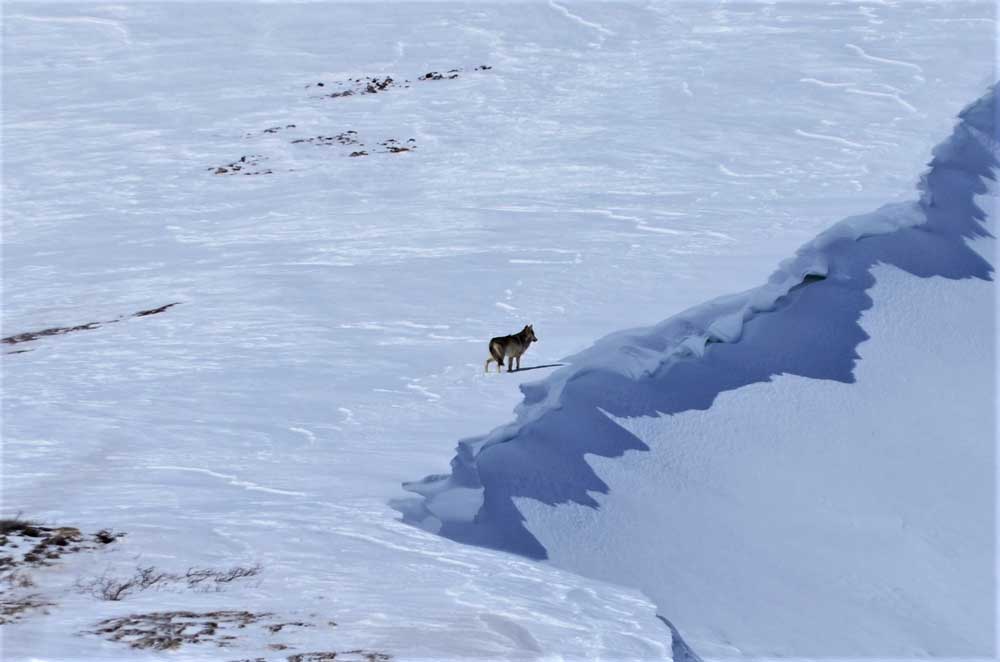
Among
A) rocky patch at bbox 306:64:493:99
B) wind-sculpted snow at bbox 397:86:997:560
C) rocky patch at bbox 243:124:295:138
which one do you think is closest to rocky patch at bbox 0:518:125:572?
wind-sculpted snow at bbox 397:86:997:560

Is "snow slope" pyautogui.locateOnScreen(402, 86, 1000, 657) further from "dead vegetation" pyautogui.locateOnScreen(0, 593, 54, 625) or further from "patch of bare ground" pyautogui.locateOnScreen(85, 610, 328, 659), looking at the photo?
"dead vegetation" pyautogui.locateOnScreen(0, 593, 54, 625)

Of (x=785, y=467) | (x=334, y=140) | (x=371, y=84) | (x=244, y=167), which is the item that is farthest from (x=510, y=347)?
(x=371, y=84)

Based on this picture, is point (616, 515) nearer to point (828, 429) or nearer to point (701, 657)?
point (701, 657)

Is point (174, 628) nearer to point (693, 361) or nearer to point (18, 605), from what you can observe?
point (18, 605)

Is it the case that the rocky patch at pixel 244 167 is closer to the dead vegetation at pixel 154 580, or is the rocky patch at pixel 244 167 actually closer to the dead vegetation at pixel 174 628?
the dead vegetation at pixel 154 580

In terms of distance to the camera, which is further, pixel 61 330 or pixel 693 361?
pixel 61 330

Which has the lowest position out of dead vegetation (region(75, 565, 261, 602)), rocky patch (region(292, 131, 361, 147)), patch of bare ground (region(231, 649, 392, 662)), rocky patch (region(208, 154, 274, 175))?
dead vegetation (region(75, 565, 261, 602))

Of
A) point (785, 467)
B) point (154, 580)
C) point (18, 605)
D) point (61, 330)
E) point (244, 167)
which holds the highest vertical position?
point (244, 167)
